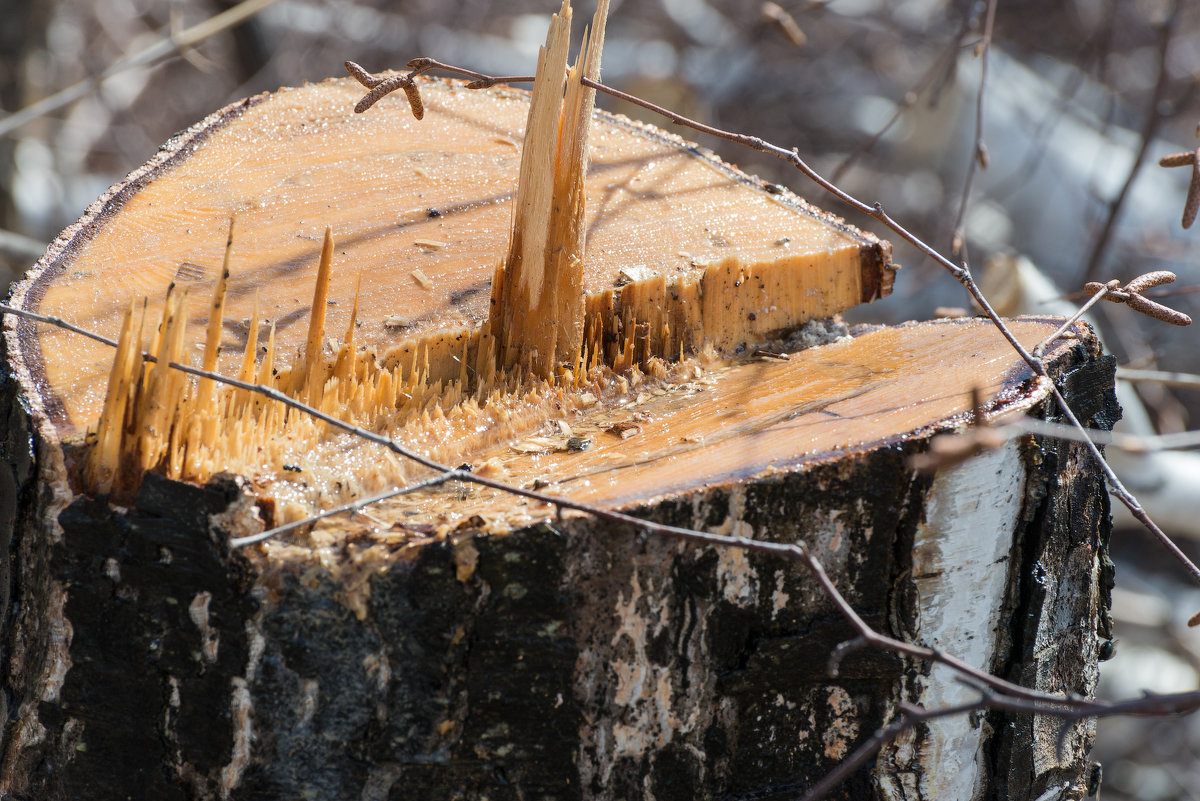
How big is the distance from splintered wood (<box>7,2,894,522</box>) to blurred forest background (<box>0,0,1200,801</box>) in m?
0.89

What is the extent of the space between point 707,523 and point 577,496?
150mm

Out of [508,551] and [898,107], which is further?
[898,107]

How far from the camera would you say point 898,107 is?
331 cm

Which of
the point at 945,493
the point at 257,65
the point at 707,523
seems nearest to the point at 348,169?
the point at 707,523

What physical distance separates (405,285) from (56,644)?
0.68 meters

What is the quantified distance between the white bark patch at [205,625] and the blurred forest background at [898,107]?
5.93 feet

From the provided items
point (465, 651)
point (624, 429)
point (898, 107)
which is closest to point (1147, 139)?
point (898, 107)

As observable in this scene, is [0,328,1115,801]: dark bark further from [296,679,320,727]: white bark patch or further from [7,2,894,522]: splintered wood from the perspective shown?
[7,2,894,522]: splintered wood

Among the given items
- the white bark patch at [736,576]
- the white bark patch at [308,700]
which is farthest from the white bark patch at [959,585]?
the white bark patch at [308,700]

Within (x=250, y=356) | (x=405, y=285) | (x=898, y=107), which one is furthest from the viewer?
(x=898, y=107)

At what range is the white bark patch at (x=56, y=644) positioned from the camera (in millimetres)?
1076

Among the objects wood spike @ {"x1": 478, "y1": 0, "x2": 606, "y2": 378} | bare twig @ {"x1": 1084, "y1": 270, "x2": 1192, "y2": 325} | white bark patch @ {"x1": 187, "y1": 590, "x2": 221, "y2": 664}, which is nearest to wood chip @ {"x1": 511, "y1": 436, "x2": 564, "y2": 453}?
wood spike @ {"x1": 478, "y1": 0, "x2": 606, "y2": 378}

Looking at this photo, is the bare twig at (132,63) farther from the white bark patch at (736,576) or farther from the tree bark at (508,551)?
the white bark patch at (736,576)

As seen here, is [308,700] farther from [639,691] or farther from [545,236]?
[545,236]
